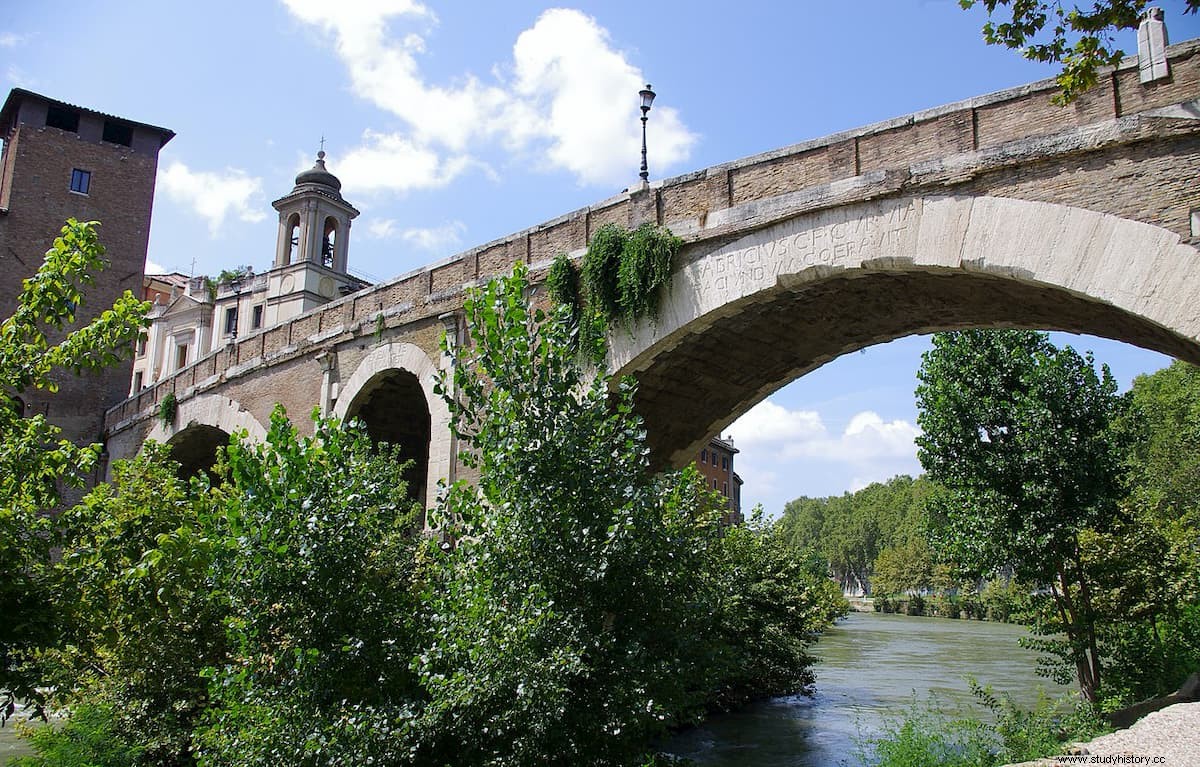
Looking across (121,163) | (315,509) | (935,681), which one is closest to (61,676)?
(315,509)

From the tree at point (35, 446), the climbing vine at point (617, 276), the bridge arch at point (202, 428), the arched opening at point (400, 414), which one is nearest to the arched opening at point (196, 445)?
the bridge arch at point (202, 428)

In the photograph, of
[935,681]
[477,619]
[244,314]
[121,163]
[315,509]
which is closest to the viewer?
[477,619]

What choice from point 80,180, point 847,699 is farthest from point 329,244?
point 847,699

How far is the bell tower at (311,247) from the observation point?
34594mm

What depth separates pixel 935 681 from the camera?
18.9 meters

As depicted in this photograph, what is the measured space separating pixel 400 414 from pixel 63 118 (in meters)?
21.9

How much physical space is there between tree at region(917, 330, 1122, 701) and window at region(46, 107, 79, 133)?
27.4m

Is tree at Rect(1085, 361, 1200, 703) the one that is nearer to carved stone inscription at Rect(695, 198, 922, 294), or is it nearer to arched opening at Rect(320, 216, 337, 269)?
carved stone inscription at Rect(695, 198, 922, 294)

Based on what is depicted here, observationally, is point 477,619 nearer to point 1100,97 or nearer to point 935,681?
point 1100,97

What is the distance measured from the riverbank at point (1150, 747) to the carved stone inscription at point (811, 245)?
418 cm

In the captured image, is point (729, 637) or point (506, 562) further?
point (729, 637)

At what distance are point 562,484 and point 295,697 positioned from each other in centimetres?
220

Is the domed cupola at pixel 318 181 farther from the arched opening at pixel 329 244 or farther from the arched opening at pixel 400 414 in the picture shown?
the arched opening at pixel 400 414

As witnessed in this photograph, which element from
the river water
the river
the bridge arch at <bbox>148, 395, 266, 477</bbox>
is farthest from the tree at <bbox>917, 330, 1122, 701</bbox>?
the bridge arch at <bbox>148, 395, 266, 477</bbox>
